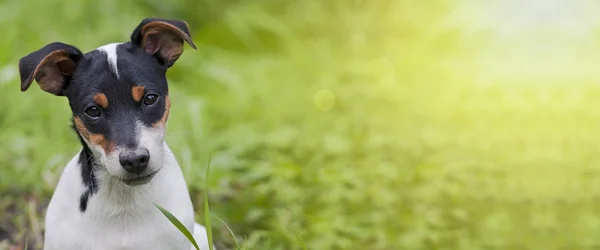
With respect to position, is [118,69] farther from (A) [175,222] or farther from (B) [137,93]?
(A) [175,222]

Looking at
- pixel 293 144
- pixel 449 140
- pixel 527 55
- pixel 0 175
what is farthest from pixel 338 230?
pixel 527 55

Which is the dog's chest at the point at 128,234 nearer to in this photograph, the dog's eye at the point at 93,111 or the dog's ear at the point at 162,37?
the dog's eye at the point at 93,111

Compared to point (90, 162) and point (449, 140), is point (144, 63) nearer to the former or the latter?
point (90, 162)

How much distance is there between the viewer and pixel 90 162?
12.0 ft

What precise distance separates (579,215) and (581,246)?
1.37ft

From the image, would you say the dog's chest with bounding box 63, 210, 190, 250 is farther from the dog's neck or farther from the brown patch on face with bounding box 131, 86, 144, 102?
the brown patch on face with bounding box 131, 86, 144, 102

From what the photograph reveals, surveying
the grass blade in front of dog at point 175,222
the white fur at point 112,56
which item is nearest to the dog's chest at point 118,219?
the grass blade in front of dog at point 175,222

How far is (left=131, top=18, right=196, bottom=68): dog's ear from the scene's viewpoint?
3.59m

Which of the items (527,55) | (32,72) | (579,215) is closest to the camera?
(32,72)

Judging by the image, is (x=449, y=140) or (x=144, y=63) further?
(x=449, y=140)

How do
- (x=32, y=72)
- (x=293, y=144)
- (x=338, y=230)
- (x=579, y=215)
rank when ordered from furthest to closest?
1. (x=293, y=144)
2. (x=579, y=215)
3. (x=338, y=230)
4. (x=32, y=72)

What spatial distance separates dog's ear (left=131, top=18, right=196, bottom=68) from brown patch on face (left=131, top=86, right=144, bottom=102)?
0.99 feet

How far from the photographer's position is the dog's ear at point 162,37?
11.8 feet

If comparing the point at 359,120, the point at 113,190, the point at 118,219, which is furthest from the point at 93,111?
the point at 359,120
